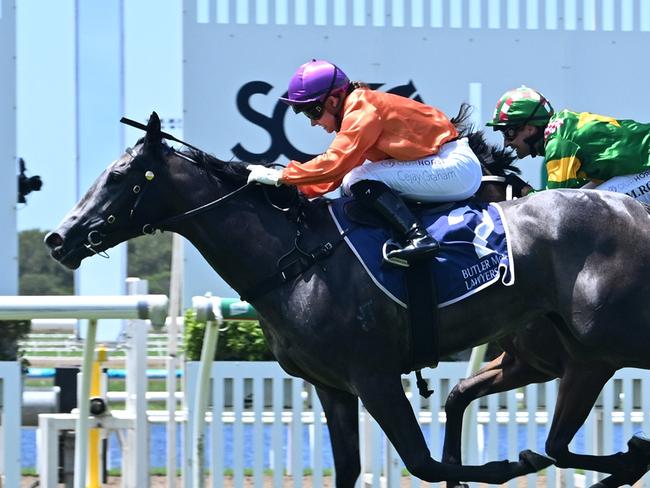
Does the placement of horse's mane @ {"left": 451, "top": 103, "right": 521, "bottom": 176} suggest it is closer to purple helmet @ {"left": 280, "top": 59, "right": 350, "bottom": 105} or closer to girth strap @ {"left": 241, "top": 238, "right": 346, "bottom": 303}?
purple helmet @ {"left": 280, "top": 59, "right": 350, "bottom": 105}

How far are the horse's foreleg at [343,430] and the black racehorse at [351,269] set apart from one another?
0.08 metres

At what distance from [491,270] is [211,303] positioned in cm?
136

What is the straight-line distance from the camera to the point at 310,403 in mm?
6355

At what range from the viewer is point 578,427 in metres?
5.39

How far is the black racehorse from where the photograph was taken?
484cm

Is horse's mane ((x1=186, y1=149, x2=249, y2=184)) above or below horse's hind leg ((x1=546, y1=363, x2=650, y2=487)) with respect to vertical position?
above

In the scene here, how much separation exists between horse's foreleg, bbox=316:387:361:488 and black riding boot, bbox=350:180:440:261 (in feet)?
2.32

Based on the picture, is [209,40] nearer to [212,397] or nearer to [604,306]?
[212,397]

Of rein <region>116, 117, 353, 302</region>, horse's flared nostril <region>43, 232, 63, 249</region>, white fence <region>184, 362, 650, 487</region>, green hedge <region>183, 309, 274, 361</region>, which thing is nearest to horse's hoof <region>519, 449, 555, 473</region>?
white fence <region>184, 362, 650, 487</region>

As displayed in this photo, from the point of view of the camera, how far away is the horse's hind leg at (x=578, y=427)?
5.33 m

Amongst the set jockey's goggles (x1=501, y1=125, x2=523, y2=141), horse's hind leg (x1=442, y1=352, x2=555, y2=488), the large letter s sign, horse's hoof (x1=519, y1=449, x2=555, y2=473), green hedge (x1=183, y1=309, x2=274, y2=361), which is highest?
the large letter s sign

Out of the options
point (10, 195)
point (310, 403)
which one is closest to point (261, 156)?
point (10, 195)

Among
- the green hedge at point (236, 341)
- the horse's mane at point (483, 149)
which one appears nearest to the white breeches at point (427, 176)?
the horse's mane at point (483, 149)

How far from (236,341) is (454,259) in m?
2.17
